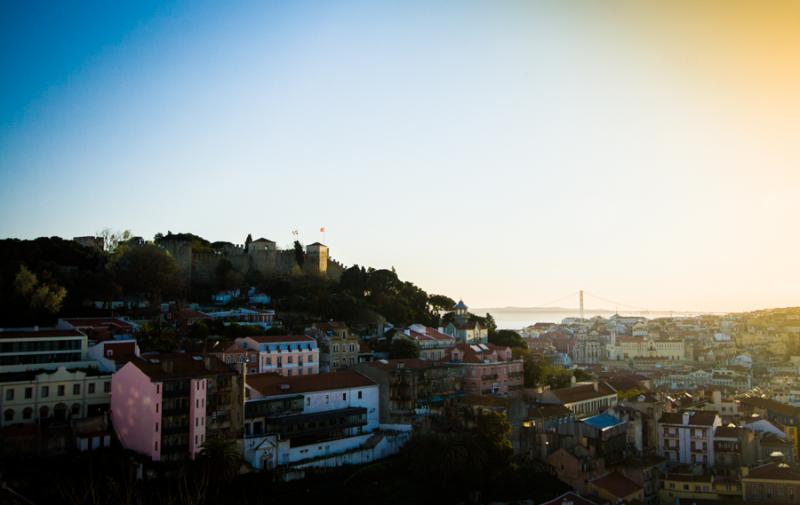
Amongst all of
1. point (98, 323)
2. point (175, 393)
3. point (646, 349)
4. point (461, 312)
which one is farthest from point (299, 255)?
point (646, 349)

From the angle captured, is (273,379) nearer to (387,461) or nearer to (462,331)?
(387,461)

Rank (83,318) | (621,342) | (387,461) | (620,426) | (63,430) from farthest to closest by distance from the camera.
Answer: (621,342) < (83,318) < (620,426) < (387,461) < (63,430)

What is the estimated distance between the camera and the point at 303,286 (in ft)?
172

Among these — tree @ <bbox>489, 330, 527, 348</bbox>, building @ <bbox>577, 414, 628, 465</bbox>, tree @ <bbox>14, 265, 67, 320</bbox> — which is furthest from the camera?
tree @ <bbox>489, 330, 527, 348</bbox>

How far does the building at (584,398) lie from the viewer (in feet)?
128

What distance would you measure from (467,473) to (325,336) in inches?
553

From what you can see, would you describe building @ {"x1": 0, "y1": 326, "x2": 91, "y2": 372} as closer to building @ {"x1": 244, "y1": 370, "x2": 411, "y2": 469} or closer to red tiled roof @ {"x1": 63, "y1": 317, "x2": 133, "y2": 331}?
red tiled roof @ {"x1": 63, "y1": 317, "x2": 133, "y2": 331}

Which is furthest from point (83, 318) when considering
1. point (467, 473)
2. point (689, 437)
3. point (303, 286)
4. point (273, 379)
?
point (689, 437)

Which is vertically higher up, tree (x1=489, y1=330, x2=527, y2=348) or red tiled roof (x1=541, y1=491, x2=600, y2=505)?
tree (x1=489, y1=330, x2=527, y2=348)

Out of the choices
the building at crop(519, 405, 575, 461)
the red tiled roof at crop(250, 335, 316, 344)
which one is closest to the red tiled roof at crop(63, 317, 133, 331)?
the red tiled roof at crop(250, 335, 316, 344)

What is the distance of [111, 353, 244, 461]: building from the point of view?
2619 cm

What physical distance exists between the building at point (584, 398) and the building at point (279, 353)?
12.4 m

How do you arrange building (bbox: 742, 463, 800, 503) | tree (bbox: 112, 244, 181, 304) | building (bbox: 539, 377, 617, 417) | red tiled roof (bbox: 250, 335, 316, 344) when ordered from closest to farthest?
building (bbox: 742, 463, 800, 503) < red tiled roof (bbox: 250, 335, 316, 344) < building (bbox: 539, 377, 617, 417) < tree (bbox: 112, 244, 181, 304)

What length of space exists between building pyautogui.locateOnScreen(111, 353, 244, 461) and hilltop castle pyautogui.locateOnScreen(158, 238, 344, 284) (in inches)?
985
